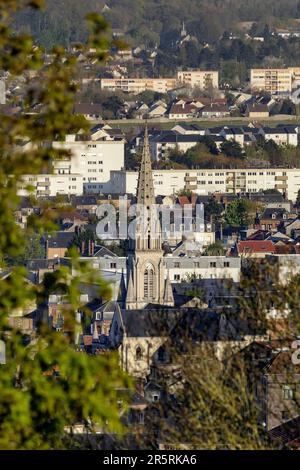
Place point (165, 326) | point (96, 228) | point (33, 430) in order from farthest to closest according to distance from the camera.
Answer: point (96, 228), point (165, 326), point (33, 430)

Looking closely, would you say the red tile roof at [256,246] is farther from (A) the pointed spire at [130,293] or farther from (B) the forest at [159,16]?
(B) the forest at [159,16]

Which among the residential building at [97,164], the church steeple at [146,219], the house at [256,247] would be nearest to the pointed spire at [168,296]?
the church steeple at [146,219]

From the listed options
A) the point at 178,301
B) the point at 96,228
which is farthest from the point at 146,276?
the point at 96,228

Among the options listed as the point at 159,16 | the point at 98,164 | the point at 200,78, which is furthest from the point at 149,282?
the point at 159,16

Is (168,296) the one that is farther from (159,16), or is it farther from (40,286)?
(159,16)

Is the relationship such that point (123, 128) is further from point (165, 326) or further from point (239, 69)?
point (165, 326)

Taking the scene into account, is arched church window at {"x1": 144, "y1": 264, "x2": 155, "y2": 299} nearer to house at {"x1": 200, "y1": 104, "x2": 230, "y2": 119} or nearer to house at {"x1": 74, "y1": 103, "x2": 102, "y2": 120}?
house at {"x1": 74, "y1": 103, "x2": 102, "y2": 120}

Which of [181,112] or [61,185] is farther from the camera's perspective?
[181,112]
